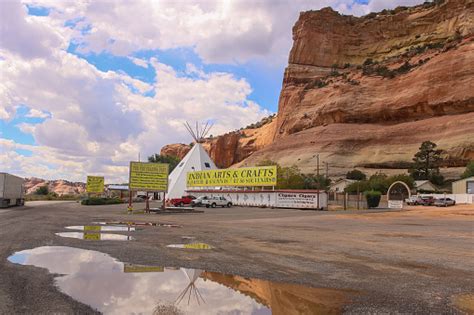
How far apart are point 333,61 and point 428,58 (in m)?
32.8

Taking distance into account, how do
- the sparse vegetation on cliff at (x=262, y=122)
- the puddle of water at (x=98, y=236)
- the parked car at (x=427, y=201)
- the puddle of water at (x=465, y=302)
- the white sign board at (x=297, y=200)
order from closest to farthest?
the puddle of water at (x=465, y=302), the puddle of water at (x=98, y=236), the white sign board at (x=297, y=200), the parked car at (x=427, y=201), the sparse vegetation on cliff at (x=262, y=122)

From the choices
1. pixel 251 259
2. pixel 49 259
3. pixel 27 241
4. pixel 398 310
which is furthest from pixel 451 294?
pixel 27 241

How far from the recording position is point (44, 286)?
6.95 metres

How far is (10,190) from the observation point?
4284 cm

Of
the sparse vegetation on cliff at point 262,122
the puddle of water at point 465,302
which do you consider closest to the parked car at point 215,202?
the puddle of water at point 465,302

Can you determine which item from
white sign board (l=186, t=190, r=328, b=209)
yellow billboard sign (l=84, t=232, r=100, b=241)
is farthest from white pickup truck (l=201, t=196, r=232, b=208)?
yellow billboard sign (l=84, t=232, r=100, b=241)

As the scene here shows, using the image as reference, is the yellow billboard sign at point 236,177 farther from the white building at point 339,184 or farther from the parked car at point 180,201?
the white building at point 339,184

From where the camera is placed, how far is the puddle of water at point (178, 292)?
599cm

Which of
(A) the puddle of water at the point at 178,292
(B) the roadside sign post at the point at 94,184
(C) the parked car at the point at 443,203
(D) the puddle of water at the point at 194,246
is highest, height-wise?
(B) the roadside sign post at the point at 94,184

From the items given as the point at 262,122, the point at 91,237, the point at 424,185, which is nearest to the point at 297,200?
the point at 424,185

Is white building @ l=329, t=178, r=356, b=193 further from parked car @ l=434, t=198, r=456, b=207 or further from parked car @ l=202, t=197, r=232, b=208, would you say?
parked car @ l=202, t=197, r=232, b=208

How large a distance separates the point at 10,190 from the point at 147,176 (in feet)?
53.8

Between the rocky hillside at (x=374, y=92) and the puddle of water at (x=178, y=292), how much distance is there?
78.4 m

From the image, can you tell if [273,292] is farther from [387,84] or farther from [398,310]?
[387,84]
